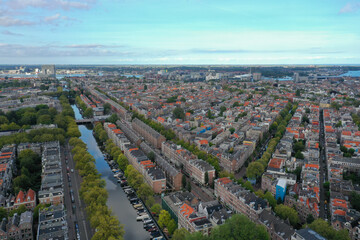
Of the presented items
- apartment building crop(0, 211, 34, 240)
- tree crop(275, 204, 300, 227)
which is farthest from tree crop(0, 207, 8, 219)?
tree crop(275, 204, 300, 227)

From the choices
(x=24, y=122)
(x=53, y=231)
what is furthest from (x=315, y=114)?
(x=24, y=122)

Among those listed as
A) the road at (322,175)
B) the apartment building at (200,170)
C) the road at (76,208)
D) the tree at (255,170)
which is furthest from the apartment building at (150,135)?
the road at (322,175)

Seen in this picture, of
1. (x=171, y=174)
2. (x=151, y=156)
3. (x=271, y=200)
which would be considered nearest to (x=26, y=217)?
(x=171, y=174)

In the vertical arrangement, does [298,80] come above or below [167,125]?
above

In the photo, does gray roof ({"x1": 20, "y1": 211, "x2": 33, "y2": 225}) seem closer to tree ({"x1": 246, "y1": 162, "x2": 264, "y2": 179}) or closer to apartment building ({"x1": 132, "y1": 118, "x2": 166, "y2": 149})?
tree ({"x1": 246, "y1": 162, "x2": 264, "y2": 179})

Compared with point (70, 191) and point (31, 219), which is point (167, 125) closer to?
point (70, 191)

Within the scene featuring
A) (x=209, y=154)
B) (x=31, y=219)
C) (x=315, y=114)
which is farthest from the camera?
(x=315, y=114)

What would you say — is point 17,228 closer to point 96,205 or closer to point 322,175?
point 96,205

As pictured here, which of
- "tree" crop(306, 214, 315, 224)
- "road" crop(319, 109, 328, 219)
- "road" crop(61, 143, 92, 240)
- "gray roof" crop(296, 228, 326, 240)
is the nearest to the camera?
"gray roof" crop(296, 228, 326, 240)
